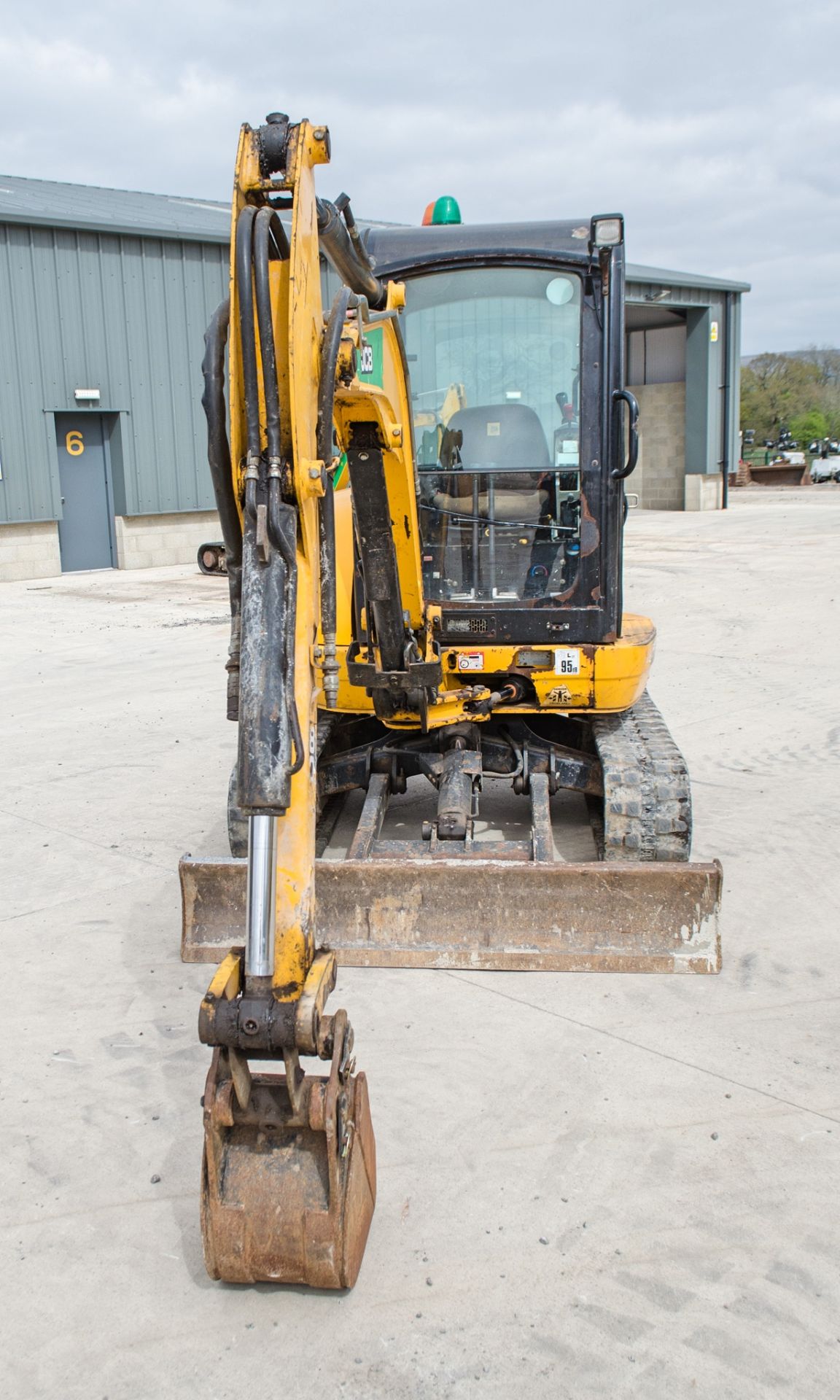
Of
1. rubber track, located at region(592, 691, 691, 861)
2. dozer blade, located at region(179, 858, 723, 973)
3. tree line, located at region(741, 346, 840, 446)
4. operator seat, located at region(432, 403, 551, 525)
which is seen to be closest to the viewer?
dozer blade, located at region(179, 858, 723, 973)

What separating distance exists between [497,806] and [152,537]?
46.7ft

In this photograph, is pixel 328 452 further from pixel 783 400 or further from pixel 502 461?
pixel 783 400

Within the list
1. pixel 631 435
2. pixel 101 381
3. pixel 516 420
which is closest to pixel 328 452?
pixel 631 435

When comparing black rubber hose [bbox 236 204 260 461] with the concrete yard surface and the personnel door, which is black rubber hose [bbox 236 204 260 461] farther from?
the personnel door

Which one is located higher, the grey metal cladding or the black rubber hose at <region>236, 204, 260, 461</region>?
the grey metal cladding

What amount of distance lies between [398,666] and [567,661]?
79 cm

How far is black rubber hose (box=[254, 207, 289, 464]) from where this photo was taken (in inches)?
119

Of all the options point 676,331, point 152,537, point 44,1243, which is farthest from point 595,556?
point 676,331

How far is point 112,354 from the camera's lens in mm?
18672

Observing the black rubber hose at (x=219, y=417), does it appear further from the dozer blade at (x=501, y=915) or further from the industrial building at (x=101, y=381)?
the industrial building at (x=101, y=381)

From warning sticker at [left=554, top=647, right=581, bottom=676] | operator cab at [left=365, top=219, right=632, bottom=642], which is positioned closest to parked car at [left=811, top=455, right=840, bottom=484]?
operator cab at [left=365, top=219, right=632, bottom=642]

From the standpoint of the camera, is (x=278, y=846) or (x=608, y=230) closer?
(x=278, y=846)

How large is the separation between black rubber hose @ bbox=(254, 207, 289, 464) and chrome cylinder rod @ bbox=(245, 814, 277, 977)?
36.1 inches

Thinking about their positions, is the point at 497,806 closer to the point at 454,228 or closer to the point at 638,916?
the point at 638,916
